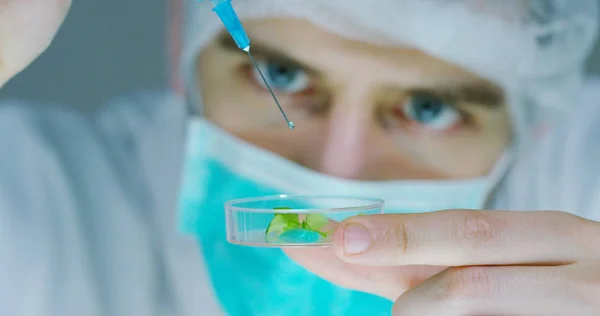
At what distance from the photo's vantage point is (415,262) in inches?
29.4

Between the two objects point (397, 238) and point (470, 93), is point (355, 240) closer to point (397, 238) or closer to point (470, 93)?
point (397, 238)

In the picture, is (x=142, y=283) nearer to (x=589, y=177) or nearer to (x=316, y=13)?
(x=316, y=13)

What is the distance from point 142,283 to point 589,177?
3.46ft

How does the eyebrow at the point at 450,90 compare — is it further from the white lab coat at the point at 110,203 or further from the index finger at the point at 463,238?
the index finger at the point at 463,238

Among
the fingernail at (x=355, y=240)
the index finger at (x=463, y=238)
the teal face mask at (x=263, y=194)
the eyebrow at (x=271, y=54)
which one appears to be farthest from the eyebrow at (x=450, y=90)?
the fingernail at (x=355, y=240)

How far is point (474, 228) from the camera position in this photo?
771 millimetres

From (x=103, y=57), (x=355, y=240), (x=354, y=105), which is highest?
(x=103, y=57)

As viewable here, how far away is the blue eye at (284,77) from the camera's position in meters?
1.22

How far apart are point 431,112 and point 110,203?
683mm

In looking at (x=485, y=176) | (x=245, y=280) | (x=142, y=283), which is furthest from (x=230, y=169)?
(x=485, y=176)

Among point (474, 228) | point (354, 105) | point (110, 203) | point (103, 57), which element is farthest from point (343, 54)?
point (103, 57)

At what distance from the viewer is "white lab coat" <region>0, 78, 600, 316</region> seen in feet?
4.03

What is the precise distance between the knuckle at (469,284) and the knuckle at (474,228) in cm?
5

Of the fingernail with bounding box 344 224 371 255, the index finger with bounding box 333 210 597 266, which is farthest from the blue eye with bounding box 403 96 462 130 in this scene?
the fingernail with bounding box 344 224 371 255
